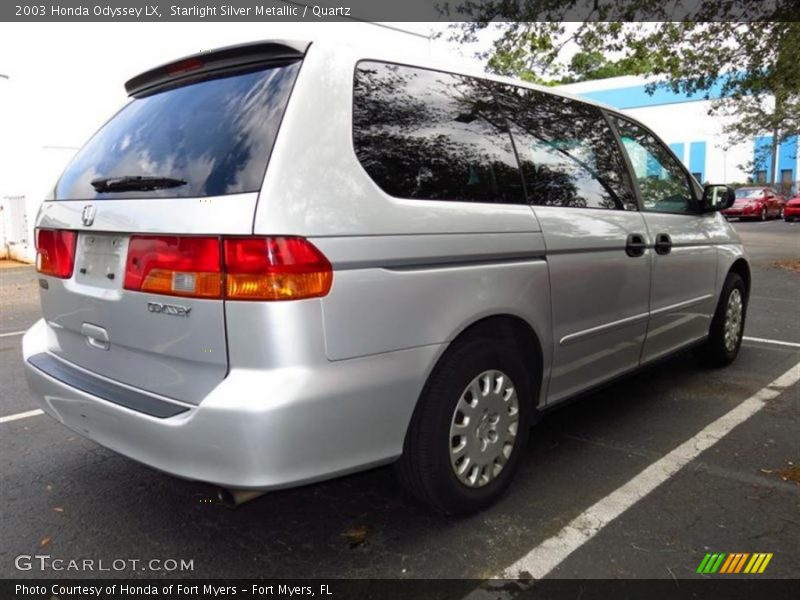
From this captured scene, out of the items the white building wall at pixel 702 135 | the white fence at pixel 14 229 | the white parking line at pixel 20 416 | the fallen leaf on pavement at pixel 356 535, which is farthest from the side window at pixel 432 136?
the white building wall at pixel 702 135

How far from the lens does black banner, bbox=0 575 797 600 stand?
7.47 ft

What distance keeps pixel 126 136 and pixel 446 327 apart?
1617mm

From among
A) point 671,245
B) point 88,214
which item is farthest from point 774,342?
point 88,214

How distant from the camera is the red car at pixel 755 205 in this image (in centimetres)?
2606

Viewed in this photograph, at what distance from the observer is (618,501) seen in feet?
9.63

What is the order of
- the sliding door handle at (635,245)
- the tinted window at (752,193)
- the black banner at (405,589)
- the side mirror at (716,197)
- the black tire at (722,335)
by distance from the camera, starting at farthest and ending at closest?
the tinted window at (752,193)
the black tire at (722,335)
the side mirror at (716,197)
the sliding door handle at (635,245)
the black banner at (405,589)

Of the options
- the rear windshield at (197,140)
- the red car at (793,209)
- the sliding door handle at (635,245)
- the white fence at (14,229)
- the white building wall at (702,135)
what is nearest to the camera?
the rear windshield at (197,140)

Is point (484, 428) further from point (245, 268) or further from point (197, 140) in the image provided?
point (197, 140)

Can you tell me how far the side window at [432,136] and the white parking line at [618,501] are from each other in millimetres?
1449

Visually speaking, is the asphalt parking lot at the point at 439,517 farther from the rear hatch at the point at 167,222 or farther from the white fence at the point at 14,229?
the white fence at the point at 14,229

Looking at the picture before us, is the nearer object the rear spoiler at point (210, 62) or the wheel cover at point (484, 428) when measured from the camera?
the rear spoiler at point (210, 62)

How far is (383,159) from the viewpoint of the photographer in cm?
238

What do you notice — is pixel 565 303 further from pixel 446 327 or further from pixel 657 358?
pixel 657 358

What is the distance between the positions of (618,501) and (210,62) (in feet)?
8.58
